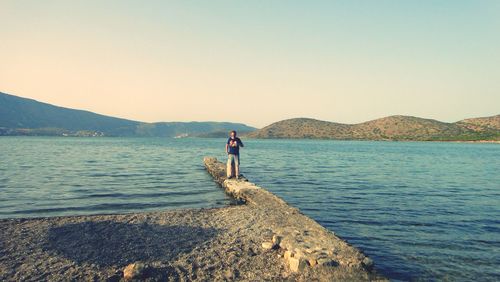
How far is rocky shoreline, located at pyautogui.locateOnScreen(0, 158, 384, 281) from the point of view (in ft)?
28.1

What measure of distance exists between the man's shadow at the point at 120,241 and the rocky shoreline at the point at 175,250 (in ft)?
0.10

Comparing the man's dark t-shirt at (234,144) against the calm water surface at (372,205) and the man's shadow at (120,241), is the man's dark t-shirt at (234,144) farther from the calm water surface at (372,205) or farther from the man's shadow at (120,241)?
the man's shadow at (120,241)

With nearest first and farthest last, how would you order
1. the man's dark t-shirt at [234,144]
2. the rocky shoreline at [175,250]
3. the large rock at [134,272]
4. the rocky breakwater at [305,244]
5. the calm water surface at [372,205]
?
the large rock at [134,272]
the rocky shoreline at [175,250]
the rocky breakwater at [305,244]
the calm water surface at [372,205]
the man's dark t-shirt at [234,144]

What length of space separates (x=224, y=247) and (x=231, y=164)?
15169 millimetres

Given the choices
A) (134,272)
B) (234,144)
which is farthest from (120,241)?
(234,144)

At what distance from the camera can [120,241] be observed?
36.4ft

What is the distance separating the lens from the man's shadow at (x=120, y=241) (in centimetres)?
974

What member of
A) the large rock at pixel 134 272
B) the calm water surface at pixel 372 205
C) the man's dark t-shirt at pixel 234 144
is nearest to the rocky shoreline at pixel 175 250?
the large rock at pixel 134 272

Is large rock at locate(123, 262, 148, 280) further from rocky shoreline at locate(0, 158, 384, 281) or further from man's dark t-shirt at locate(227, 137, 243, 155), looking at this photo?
man's dark t-shirt at locate(227, 137, 243, 155)

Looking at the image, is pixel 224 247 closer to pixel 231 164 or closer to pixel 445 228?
pixel 445 228

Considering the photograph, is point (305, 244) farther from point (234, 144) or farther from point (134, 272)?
point (234, 144)

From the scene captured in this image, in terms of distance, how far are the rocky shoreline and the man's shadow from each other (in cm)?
3

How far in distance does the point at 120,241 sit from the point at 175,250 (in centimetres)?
226

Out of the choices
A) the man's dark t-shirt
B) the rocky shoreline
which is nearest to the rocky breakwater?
the rocky shoreline
